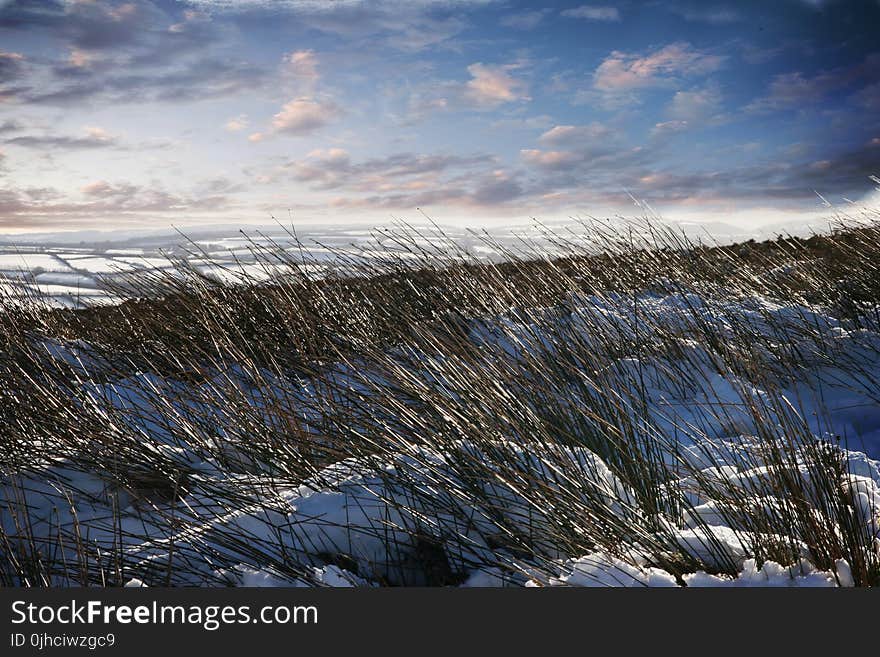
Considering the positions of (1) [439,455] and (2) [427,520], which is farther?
(1) [439,455]

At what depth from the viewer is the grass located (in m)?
1.61

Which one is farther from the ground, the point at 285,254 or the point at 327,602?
the point at 285,254

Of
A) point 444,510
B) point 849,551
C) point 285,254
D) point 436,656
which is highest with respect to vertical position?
point 285,254

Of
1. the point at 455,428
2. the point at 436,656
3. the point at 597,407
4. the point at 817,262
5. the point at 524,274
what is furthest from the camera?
the point at 817,262

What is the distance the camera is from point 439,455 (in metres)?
2.04

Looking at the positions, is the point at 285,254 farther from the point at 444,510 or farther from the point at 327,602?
the point at 327,602

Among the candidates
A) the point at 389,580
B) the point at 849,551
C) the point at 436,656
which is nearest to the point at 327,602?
the point at 436,656

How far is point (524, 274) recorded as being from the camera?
4.93 meters

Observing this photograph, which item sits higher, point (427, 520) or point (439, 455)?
point (439, 455)

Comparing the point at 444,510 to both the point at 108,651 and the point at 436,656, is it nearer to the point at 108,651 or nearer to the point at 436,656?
the point at 436,656

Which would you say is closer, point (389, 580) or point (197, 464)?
point (389, 580)

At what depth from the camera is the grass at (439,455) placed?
63.4 inches

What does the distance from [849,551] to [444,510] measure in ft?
3.55

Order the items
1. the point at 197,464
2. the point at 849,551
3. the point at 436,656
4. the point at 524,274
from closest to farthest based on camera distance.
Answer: the point at 436,656
the point at 849,551
the point at 197,464
the point at 524,274
